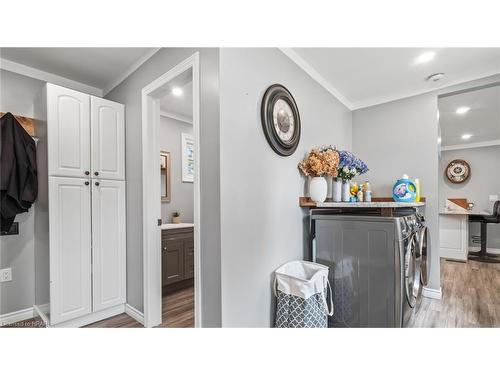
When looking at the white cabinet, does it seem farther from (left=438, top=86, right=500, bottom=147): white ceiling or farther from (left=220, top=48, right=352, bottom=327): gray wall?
(left=438, top=86, right=500, bottom=147): white ceiling

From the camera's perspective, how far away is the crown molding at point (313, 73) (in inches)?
74.1

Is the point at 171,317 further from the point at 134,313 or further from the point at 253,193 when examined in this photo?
the point at 253,193

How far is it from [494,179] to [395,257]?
535 cm

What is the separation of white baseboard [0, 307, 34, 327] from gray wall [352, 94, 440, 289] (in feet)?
12.5

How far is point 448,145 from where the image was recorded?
516 centimetres

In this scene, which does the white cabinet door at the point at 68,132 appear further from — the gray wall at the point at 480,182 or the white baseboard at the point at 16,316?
the gray wall at the point at 480,182

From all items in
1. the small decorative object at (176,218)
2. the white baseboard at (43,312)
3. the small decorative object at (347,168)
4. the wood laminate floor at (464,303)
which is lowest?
the wood laminate floor at (464,303)

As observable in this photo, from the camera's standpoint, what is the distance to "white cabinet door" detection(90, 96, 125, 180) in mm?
2062

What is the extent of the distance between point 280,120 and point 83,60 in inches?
70.8

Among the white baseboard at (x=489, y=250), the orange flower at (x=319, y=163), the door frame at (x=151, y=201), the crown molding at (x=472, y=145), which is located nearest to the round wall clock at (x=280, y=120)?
the orange flower at (x=319, y=163)

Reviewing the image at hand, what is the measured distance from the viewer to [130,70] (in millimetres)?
2137

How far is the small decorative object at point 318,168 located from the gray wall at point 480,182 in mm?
5163
